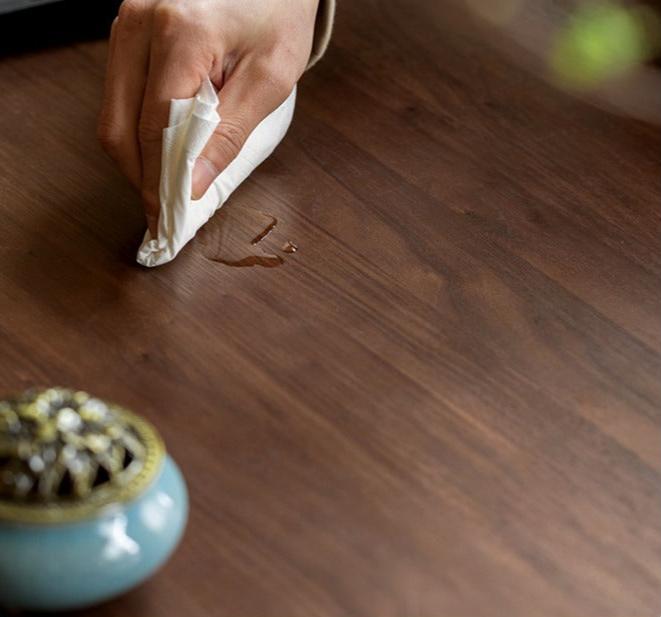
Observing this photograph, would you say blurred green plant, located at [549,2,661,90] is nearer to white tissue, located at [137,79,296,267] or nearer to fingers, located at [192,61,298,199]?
fingers, located at [192,61,298,199]

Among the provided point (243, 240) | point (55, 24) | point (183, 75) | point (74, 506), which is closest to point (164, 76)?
point (183, 75)

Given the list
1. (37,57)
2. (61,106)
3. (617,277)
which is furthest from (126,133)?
(617,277)

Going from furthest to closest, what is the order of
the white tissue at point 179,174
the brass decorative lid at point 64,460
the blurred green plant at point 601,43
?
the blurred green plant at point 601,43
the white tissue at point 179,174
the brass decorative lid at point 64,460

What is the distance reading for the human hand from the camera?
1053 millimetres

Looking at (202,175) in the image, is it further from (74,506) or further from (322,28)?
(74,506)

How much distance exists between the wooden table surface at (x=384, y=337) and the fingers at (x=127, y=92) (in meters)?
0.04

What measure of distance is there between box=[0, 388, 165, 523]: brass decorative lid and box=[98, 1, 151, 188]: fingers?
1.36 ft

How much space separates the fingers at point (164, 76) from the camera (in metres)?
1.05

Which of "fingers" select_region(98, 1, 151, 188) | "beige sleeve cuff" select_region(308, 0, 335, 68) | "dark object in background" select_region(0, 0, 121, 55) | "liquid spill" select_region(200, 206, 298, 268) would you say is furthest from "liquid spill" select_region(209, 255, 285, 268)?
"dark object in background" select_region(0, 0, 121, 55)

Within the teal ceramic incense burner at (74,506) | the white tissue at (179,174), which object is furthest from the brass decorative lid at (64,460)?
the white tissue at (179,174)

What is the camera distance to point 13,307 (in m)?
0.96

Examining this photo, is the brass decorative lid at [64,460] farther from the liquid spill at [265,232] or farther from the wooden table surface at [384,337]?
the liquid spill at [265,232]

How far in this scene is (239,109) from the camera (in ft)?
3.61

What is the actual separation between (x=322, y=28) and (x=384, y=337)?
0.42 meters
